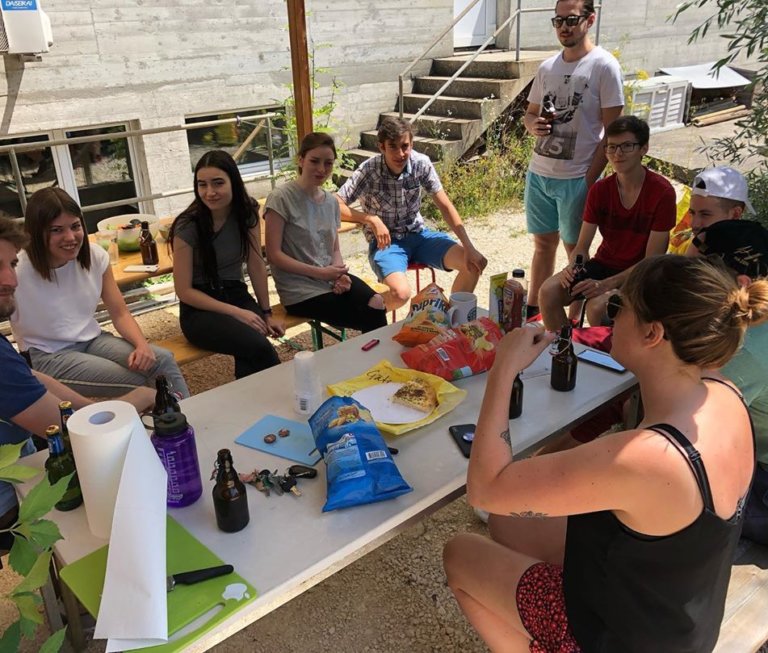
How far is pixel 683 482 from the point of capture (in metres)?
1.25

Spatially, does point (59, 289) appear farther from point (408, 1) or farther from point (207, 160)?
point (408, 1)

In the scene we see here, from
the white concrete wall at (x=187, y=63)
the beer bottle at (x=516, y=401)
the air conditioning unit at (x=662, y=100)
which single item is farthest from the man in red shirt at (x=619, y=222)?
the air conditioning unit at (x=662, y=100)

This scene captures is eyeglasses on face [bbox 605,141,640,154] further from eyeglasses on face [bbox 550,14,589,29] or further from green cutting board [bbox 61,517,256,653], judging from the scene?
green cutting board [bbox 61,517,256,653]

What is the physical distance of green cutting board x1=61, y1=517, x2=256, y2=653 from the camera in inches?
47.2

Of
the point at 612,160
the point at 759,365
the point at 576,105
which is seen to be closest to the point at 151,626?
the point at 759,365

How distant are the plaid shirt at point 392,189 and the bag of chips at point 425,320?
5.07 ft

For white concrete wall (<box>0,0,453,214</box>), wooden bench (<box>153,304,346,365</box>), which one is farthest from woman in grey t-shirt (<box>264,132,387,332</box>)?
white concrete wall (<box>0,0,453,214</box>)

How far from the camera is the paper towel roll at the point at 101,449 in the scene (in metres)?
1.29

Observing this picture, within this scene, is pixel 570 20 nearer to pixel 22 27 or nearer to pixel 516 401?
pixel 516 401

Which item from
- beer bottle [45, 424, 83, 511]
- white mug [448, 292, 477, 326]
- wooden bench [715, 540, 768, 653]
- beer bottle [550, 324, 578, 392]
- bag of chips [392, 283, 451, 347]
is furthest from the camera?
white mug [448, 292, 477, 326]

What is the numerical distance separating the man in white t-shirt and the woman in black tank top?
99.6 inches

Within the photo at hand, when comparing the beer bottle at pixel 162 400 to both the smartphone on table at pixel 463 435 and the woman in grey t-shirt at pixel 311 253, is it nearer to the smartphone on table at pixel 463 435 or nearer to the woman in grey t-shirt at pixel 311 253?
the smartphone on table at pixel 463 435

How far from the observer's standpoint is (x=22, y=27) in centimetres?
473

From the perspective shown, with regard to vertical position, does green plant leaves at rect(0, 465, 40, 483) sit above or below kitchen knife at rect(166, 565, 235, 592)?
above
